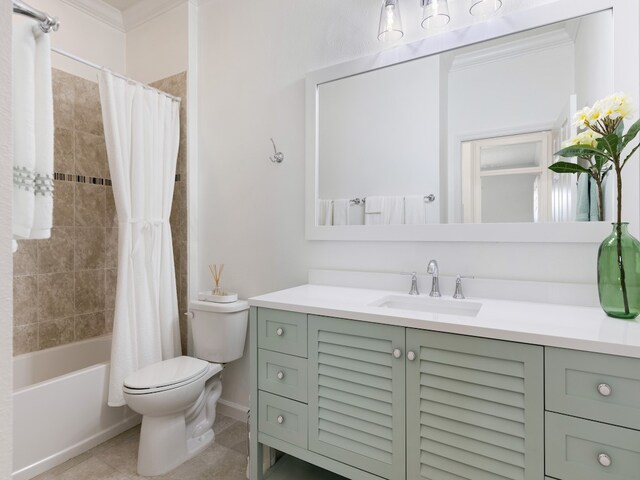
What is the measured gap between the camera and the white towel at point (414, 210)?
5.46ft

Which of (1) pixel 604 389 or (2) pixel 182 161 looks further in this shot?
(2) pixel 182 161

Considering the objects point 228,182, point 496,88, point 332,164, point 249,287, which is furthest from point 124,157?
point 496,88

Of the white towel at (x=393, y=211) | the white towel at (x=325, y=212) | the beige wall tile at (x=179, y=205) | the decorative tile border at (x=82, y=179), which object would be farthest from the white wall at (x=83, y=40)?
the white towel at (x=393, y=211)

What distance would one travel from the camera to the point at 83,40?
2.51m

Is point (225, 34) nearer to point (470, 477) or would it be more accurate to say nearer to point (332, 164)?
point (332, 164)

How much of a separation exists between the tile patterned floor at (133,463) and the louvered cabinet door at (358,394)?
707 millimetres

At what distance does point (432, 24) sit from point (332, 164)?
2.62 ft

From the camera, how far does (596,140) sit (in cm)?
114

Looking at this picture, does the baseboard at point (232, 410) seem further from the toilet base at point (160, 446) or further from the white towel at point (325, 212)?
the white towel at point (325, 212)

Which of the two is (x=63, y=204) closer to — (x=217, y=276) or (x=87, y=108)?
(x=87, y=108)

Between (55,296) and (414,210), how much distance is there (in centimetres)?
237

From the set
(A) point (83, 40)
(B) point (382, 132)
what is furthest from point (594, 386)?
(A) point (83, 40)

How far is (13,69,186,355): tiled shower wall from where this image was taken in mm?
2215

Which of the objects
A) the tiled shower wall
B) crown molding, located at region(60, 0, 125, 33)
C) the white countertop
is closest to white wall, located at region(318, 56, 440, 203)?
the white countertop
